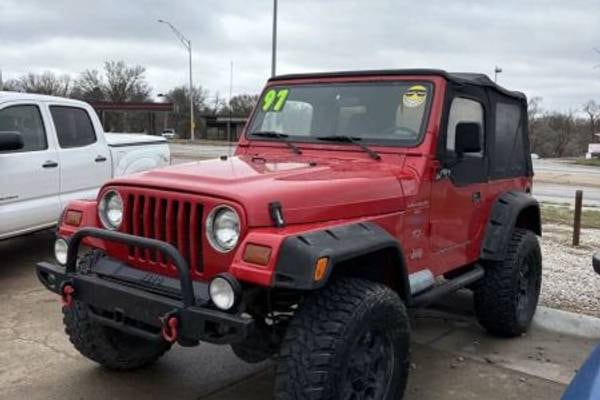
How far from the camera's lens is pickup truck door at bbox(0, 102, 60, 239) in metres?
6.39

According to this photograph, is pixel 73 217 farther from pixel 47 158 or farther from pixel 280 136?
pixel 47 158

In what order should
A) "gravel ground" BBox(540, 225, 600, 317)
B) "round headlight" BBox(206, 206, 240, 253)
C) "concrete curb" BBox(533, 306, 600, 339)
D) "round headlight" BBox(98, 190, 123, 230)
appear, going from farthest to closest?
"gravel ground" BBox(540, 225, 600, 317)
"concrete curb" BBox(533, 306, 600, 339)
"round headlight" BBox(98, 190, 123, 230)
"round headlight" BBox(206, 206, 240, 253)

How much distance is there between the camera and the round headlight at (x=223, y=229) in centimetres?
318

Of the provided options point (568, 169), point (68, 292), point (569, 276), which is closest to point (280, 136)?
point (68, 292)

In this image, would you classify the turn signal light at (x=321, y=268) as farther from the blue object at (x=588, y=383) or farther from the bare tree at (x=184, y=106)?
the bare tree at (x=184, y=106)

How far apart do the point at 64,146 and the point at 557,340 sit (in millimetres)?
5302

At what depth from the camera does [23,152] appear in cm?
658

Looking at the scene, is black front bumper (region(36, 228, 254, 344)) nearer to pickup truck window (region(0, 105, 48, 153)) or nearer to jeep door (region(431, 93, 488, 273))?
jeep door (region(431, 93, 488, 273))

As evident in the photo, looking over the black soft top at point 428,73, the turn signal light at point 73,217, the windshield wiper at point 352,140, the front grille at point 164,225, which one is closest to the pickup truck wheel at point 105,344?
the turn signal light at point 73,217

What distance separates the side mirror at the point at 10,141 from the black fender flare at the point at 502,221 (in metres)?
4.38

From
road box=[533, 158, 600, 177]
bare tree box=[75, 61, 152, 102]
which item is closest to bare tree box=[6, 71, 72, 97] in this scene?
bare tree box=[75, 61, 152, 102]

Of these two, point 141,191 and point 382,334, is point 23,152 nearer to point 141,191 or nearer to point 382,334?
point 141,191

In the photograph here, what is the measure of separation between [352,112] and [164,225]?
1.72 m

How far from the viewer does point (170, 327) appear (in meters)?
3.04
